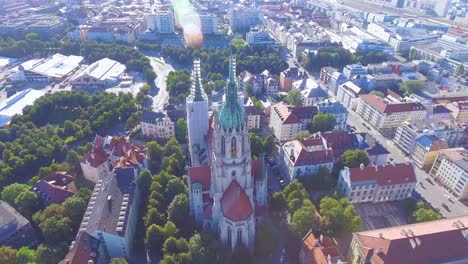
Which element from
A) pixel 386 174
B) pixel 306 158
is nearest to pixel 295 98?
pixel 306 158

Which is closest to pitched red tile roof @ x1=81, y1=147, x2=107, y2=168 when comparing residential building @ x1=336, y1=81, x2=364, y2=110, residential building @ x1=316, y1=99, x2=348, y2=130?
residential building @ x1=316, y1=99, x2=348, y2=130

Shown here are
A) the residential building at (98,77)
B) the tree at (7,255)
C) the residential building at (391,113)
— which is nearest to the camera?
the tree at (7,255)

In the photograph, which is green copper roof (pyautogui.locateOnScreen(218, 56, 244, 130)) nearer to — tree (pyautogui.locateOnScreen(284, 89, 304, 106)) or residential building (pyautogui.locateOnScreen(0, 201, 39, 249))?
residential building (pyautogui.locateOnScreen(0, 201, 39, 249))

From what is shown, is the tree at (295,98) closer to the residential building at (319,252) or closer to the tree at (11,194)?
the residential building at (319,252)

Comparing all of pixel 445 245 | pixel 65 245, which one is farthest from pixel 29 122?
pixel 445 245

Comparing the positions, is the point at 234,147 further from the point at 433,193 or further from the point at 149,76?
the point at 149,76

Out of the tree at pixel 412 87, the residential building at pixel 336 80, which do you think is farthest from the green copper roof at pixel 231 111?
the tree at pixel 412 87
